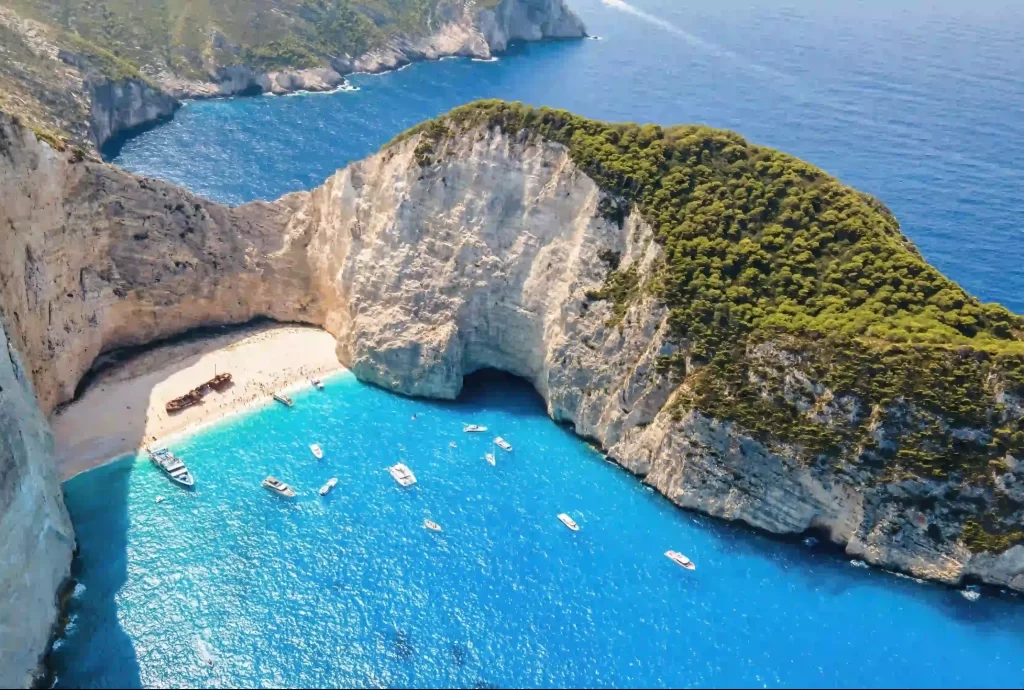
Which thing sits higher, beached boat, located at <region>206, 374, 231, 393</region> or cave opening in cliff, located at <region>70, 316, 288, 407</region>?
cave opening in cliff, located at <region>70, 316, 288, 407</region>

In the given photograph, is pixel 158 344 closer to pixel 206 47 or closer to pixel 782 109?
pixel 206 47

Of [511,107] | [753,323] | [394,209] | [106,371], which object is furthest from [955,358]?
[106,371]

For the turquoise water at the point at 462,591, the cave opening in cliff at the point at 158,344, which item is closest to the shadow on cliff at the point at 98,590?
the turquoise water at the point at 462,591

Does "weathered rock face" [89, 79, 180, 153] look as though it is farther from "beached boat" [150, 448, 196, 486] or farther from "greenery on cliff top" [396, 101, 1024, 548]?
"greenery on cliff top" [396, 101, 1024, 548]

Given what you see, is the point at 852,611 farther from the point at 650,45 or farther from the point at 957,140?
the point at 650,45

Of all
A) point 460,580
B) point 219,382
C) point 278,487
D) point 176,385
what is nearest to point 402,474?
point 278,487

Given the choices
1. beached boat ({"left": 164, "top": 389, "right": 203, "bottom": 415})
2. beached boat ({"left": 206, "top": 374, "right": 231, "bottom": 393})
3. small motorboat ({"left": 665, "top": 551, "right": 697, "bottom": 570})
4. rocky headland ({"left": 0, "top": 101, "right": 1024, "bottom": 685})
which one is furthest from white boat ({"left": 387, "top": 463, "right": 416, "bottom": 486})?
small motorboat ({"left": 665, "top": 551, "right": 697, "bottom": 570})
